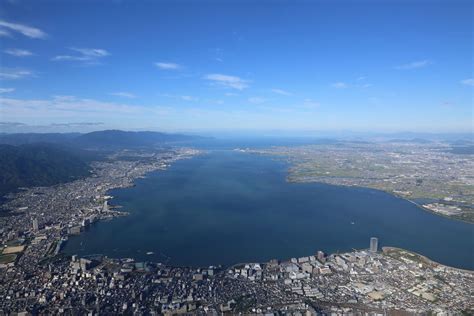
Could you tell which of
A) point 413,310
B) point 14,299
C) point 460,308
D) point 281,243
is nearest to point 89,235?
point 14,299

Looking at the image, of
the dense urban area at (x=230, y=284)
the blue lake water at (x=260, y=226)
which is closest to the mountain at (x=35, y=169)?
the blue lake water at (x=260, y=226)

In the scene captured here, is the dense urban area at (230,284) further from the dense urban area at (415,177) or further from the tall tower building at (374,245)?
the dense urban area at (415,177)

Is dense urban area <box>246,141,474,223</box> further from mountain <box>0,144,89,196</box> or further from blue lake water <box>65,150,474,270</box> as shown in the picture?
mountain <box>0,144,89,196</box>

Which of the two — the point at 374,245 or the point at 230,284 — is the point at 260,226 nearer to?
the point at 374,245

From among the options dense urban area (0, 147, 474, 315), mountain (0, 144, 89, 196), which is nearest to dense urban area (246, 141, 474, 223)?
dense urban area (0, 147, 474, 315)

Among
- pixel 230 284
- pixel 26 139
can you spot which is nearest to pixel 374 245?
pixel 230 284

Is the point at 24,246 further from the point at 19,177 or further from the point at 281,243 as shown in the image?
the point at 19,177
